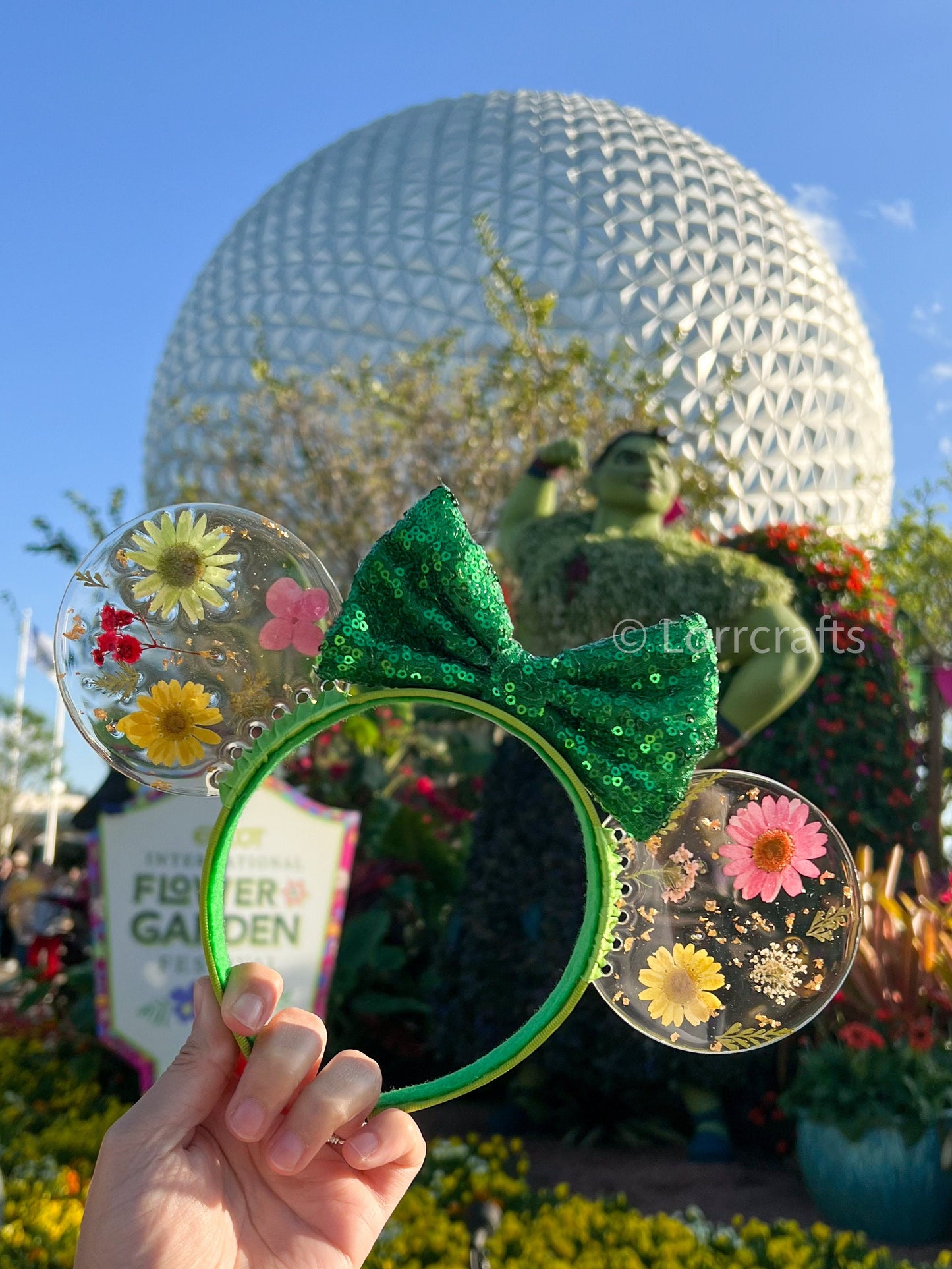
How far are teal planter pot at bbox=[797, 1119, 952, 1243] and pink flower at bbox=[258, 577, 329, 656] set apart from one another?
8.72 ft

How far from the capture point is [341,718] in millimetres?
1030

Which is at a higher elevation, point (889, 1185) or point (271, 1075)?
point (271, 1075)

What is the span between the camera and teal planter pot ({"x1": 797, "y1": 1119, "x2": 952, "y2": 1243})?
9.68 ft

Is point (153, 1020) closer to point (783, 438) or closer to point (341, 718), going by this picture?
point (341, 718)

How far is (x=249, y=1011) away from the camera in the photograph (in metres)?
0.98

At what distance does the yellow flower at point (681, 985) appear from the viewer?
1147 mm

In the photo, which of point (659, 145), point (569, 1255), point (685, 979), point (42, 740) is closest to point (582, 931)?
point (685, 979)

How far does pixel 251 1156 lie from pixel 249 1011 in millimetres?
241

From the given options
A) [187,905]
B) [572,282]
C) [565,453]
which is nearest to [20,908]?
[187,905]

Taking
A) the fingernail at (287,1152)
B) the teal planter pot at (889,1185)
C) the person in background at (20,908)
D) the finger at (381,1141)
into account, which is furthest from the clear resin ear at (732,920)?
the person in background at (20,908)

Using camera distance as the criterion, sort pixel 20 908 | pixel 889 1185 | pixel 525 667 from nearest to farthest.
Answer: pixel 525 667 < pixel 889 1185 < pixel 20 908

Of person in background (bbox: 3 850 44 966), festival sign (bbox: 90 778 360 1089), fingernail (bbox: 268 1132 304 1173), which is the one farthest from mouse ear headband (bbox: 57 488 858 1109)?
person in background (bbox: 3 850 44 966)

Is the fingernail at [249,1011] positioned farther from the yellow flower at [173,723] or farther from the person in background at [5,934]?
the person in background at [5,934]

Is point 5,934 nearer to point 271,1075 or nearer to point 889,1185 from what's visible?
point 889,1185
